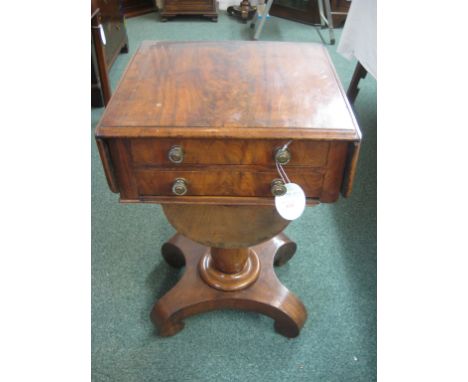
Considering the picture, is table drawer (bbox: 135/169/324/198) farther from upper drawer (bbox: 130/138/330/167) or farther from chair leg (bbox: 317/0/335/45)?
chair leg (bbox: 317/0/335/45)

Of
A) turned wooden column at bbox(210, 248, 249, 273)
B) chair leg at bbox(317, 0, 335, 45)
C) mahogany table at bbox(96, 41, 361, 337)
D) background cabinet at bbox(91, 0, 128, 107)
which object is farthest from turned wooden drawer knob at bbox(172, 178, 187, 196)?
chair leg at bbox(317, 0, 335, 45)

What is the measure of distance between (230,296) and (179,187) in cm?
48

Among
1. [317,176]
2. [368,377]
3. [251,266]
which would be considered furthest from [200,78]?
[368,377]

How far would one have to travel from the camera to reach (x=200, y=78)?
718 millimetres

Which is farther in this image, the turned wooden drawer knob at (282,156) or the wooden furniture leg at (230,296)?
the wooden furniture leg at (230,296)

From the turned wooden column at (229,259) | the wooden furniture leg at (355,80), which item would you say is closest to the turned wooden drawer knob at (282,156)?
the turned wooden column at (229,259)

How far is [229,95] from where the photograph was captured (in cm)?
66

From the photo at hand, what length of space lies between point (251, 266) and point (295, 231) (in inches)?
15.1

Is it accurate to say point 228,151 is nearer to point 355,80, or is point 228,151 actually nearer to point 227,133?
point 227,133

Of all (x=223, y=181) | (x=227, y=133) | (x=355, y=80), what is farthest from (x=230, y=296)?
(x=355, y=80)

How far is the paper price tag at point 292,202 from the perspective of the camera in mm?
629

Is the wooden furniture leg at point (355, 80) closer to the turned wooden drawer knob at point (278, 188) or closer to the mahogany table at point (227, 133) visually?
the mahogany table at point (227, 133)

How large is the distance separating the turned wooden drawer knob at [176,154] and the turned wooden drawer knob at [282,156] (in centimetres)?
16

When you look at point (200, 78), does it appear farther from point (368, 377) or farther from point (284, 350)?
point (368, 377)
